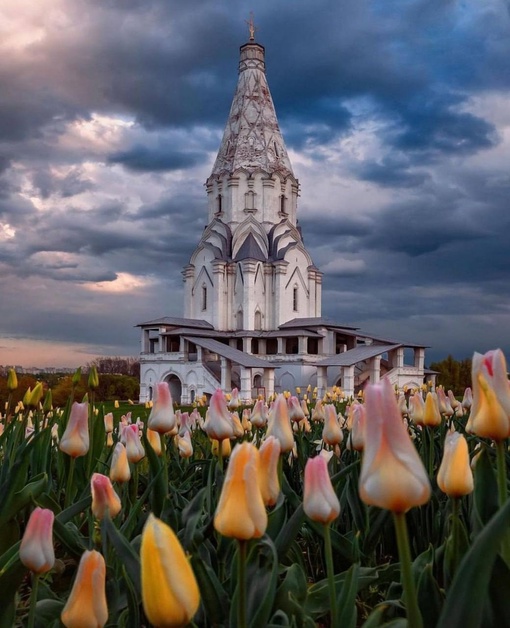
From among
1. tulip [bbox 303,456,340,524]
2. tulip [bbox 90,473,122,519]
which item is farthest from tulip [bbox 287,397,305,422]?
tulip [bbox 303,456,340,524]

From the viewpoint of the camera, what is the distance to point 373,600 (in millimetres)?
1996

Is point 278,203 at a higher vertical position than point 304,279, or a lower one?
higher

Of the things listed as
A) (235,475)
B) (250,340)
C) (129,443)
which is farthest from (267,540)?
(250,340)

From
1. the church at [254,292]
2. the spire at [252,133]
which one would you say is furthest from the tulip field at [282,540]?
the spire at [252,133]

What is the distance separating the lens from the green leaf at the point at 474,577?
78 centimetres

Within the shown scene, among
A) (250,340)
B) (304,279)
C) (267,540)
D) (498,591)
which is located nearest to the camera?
(498,591)

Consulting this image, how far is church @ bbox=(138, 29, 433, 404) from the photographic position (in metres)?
30.9

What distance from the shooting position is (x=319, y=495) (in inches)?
44.1

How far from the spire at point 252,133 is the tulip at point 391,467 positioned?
36190 mm

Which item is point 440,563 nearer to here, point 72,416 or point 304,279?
point 72,416

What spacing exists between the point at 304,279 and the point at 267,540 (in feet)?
116

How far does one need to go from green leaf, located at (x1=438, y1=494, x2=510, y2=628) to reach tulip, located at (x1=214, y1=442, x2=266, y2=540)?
0.29 meters

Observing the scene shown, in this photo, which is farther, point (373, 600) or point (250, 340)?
point (250, 340)

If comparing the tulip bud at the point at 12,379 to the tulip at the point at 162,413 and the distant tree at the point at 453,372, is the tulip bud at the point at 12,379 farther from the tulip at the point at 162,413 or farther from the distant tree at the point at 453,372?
the distant tree at the point at 453,372
